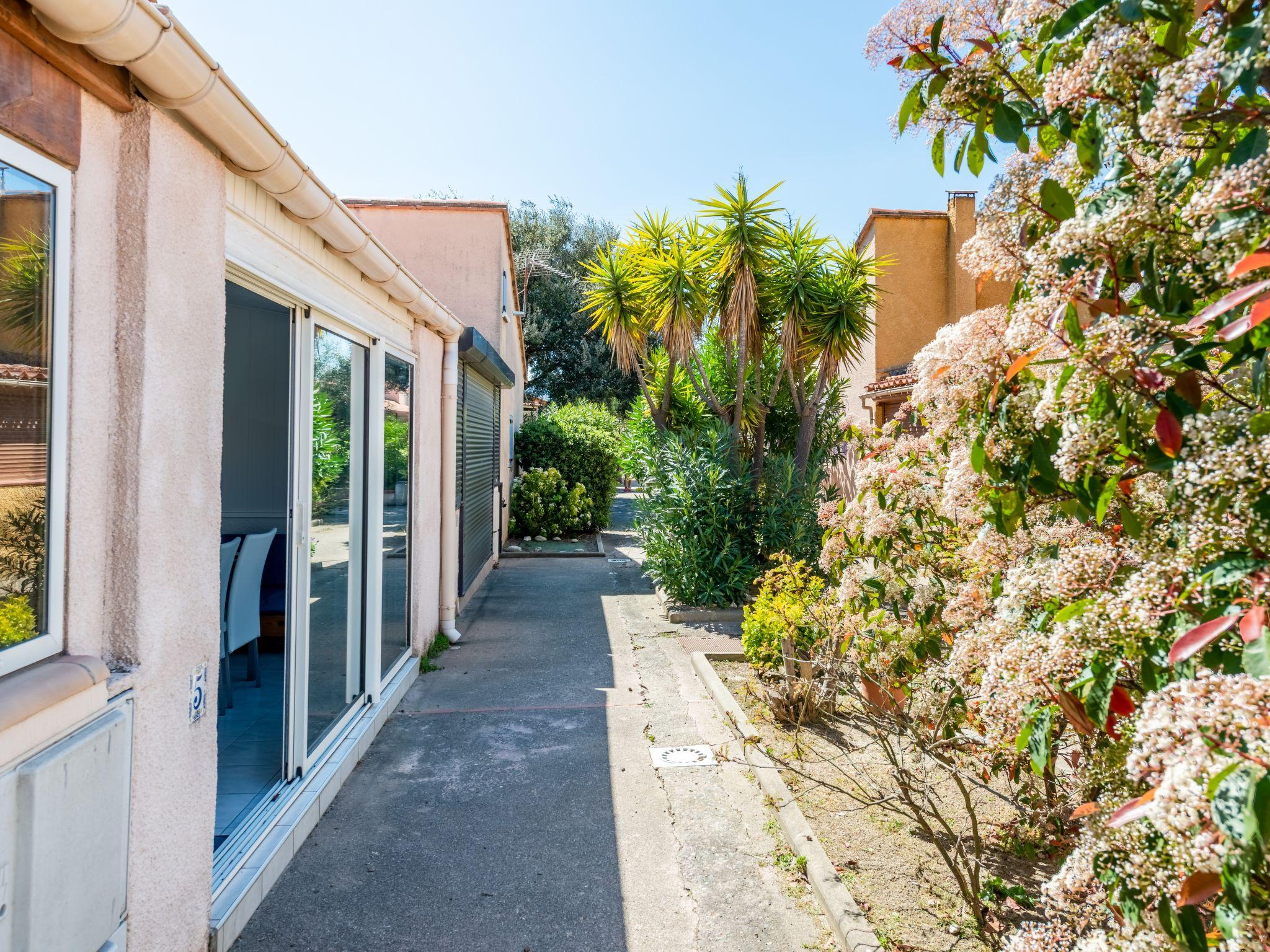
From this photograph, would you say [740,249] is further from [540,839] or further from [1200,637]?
[1200,637]

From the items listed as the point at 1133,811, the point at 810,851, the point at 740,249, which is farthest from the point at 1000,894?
the point at 740,249

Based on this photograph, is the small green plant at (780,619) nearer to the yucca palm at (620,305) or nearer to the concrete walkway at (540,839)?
the concrete walkway at (540,839)

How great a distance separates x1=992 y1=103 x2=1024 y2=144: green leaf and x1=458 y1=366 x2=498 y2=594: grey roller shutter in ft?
24.9

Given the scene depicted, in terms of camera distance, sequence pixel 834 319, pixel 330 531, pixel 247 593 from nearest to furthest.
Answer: pixel 330 531 < pixel 247 593 < pixel 834 319

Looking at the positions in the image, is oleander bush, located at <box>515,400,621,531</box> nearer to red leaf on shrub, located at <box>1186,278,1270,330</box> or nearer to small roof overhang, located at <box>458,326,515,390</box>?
small roof overhang, located at <box>458,326,515,390</box>

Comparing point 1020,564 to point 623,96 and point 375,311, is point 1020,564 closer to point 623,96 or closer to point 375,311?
point 375,311

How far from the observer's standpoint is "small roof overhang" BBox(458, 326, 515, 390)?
25.2 ft

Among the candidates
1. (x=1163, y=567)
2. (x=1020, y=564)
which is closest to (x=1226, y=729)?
(x=1163, y=567)

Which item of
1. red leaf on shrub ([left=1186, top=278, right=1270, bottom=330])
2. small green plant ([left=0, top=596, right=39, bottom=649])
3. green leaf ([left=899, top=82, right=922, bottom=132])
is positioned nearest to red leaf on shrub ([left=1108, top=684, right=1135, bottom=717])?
red leaf on shrub ([left=1186, top=278, right=1270, bottom=330])

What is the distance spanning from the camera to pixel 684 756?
4957 millimetres

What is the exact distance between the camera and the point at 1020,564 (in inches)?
82.4

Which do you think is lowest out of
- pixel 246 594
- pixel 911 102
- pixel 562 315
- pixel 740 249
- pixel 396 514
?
pixel 246 594

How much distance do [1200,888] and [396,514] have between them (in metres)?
5.55

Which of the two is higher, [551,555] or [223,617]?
[223,617]
